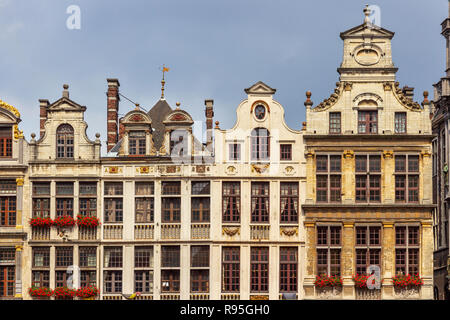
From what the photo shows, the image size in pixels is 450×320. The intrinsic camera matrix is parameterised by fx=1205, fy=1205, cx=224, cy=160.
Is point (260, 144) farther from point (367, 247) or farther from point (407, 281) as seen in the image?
point (407, 281)

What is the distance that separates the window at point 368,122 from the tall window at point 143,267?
1100 cm

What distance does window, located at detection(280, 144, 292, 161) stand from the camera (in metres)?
54.4

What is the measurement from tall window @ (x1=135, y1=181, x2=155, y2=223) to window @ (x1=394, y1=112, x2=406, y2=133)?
37.3 feet

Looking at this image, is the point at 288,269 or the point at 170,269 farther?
the point at 170,269

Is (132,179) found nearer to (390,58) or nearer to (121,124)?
(121,124)

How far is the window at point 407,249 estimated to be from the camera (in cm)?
5341

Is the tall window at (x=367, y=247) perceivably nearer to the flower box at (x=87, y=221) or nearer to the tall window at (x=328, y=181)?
the tall window at (x=328, y=181)

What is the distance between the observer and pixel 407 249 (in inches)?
2105

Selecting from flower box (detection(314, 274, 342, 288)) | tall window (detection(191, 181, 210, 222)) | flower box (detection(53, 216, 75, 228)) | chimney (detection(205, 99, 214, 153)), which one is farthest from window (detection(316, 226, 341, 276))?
flower box (detection(53, 216, 75, 228))

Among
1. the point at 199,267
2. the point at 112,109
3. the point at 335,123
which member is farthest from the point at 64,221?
the point at 335,123

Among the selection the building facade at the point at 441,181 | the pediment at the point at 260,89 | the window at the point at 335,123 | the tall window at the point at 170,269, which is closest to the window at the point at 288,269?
the tall window at the point at 170,269

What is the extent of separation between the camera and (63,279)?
177 ft

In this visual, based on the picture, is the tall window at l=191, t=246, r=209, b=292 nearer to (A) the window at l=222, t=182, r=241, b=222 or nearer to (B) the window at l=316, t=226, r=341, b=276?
(A) the window at l=222, t=182, r=241, b=222

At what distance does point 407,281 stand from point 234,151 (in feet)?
31.7
